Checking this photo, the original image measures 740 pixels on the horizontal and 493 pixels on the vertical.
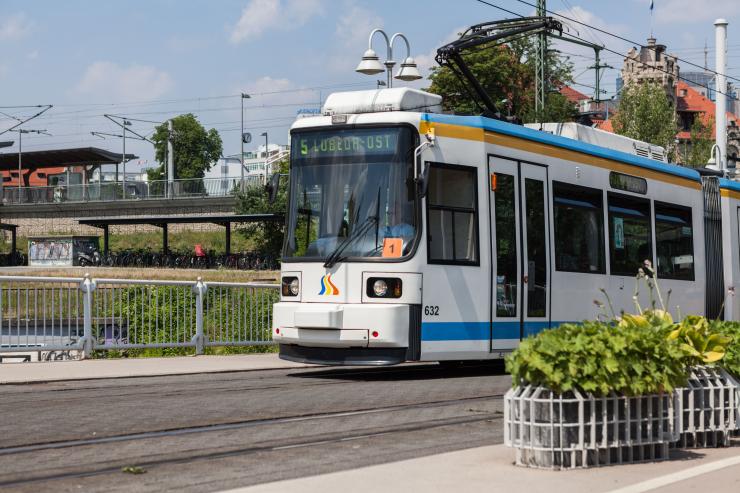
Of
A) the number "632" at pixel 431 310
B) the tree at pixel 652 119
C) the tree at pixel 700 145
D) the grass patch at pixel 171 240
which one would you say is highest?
the tree at pixel 652 119

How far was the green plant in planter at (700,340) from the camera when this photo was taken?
836 cm

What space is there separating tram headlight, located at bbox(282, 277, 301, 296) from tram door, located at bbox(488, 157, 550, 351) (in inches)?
98.2

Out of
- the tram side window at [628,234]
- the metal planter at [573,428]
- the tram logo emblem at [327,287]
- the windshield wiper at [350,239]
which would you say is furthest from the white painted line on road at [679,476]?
the tram side window at [628,234]

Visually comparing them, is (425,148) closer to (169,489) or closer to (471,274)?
(471,274)

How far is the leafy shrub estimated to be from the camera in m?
7.19

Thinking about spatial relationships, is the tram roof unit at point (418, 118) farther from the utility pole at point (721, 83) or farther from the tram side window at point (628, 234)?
the utility pole at point (721, 83)

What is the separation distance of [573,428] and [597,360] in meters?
0.46

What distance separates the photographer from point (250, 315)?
67.4 feet

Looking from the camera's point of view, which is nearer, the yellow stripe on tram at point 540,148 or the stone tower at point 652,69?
the yellow stripe on tram at point 540,148

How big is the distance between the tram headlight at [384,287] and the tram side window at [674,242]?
22.3 ft

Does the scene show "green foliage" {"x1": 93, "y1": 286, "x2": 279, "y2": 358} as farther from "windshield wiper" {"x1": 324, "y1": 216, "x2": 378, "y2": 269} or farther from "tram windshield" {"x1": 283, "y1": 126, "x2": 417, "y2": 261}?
"windshield wiper" {"x1": 324, "y1": 216, "x2": 378, "y2": 269}

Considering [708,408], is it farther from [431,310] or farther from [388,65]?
[388,65]

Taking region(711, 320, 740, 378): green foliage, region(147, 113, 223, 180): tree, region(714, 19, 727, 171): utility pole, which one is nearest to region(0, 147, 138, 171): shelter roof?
region(147, 113, 223, 180): tree

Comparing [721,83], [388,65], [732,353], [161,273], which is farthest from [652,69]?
[732,353]
